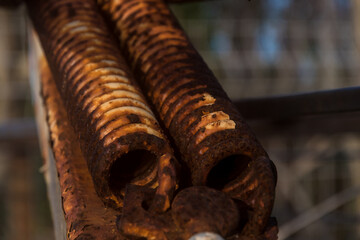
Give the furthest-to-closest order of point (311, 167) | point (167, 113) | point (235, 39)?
point (235, 39) → point (311, 167) → point (167, 113)

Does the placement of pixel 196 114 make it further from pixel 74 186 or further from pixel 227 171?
pixel 74 186

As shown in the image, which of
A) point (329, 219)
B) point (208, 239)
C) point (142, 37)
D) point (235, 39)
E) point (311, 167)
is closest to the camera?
point (208, 239)

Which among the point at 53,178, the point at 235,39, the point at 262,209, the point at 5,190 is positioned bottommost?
the point at 5,190

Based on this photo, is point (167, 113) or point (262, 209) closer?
point (262, 209)

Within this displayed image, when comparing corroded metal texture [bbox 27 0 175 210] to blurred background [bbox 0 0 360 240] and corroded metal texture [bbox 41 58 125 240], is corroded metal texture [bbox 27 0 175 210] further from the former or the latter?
blurred background [bbox 0 0 360 240]

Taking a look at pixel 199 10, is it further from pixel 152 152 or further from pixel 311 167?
pixel 152 152

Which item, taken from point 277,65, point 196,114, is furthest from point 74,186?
point 277,65

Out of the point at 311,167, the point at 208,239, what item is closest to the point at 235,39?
the point at 311,167

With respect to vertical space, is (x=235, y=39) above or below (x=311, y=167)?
above
